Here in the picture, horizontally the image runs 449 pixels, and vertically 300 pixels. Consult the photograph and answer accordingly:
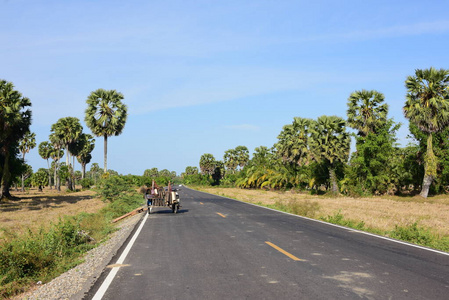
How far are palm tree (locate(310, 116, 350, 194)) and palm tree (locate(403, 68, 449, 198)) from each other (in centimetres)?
916

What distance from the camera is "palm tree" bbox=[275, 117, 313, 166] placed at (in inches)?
2244

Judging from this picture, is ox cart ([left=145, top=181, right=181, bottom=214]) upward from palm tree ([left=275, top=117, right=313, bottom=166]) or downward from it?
downward

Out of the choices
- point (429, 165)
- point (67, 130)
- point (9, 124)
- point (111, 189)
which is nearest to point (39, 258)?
point (111, 189)

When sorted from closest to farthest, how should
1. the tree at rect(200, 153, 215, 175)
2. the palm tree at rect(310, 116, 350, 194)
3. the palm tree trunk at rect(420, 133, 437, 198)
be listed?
the palm tree trunk at rect(420, 133, 437, 198), the palm tree at rect(310, 116, 350, 194), the tree at rect(200, 153, 215, 175)

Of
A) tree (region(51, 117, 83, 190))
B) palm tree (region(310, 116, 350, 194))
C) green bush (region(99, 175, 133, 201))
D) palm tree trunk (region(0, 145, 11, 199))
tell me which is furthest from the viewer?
tree (region(51, 117, 83, 190))

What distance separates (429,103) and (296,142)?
23.0 m

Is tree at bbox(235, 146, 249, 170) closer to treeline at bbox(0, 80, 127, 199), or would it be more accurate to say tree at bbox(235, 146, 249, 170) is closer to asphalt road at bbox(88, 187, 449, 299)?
treeline at bbox(0, 80, 127, 199)

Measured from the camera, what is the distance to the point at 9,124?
114ft

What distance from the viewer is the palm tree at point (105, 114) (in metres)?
48.8

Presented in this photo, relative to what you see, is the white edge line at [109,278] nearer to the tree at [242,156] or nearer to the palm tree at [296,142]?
the palm tree at [296,142]

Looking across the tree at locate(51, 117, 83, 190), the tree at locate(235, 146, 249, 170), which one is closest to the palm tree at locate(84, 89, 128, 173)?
the tree at locate(51, 117, 83, 190)

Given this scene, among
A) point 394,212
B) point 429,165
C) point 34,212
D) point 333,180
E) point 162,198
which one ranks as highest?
point 429,165

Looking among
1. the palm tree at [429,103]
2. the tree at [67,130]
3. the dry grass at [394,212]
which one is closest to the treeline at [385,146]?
the palm tree at [429,103]

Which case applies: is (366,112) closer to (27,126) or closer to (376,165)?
(376,165)
